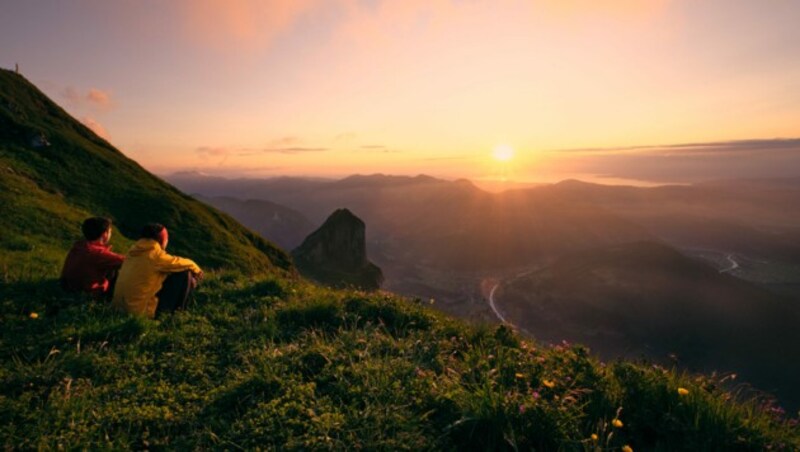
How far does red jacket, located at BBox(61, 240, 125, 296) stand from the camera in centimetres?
858

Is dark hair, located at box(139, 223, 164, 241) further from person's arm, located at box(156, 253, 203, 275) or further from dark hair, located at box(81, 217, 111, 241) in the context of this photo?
dark hair, located at box(81, 217, 111, 241)

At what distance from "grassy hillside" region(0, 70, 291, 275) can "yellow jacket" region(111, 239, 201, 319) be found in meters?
5.68

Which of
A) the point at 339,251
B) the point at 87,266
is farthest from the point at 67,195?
the point at 339,251

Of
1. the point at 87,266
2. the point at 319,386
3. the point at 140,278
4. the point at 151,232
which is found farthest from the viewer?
the point at 87,266

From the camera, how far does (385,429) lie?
441 centimetres

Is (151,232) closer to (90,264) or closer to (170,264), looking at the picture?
(170,264)

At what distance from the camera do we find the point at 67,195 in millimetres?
29453

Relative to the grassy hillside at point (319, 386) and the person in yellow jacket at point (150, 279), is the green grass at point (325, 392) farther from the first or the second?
the person in yellow jacket at point (150, 279)

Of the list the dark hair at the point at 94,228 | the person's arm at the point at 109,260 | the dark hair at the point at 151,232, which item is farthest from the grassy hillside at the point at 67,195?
the dark hair at the point at 151,232

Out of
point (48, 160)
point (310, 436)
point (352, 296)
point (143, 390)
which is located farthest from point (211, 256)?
point (310, 436)

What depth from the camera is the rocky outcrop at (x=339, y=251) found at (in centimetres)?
14775

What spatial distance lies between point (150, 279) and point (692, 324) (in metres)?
209

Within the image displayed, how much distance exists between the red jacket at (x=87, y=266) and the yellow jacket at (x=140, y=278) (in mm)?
990

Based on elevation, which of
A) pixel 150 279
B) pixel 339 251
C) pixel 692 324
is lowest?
pixel 692 324
